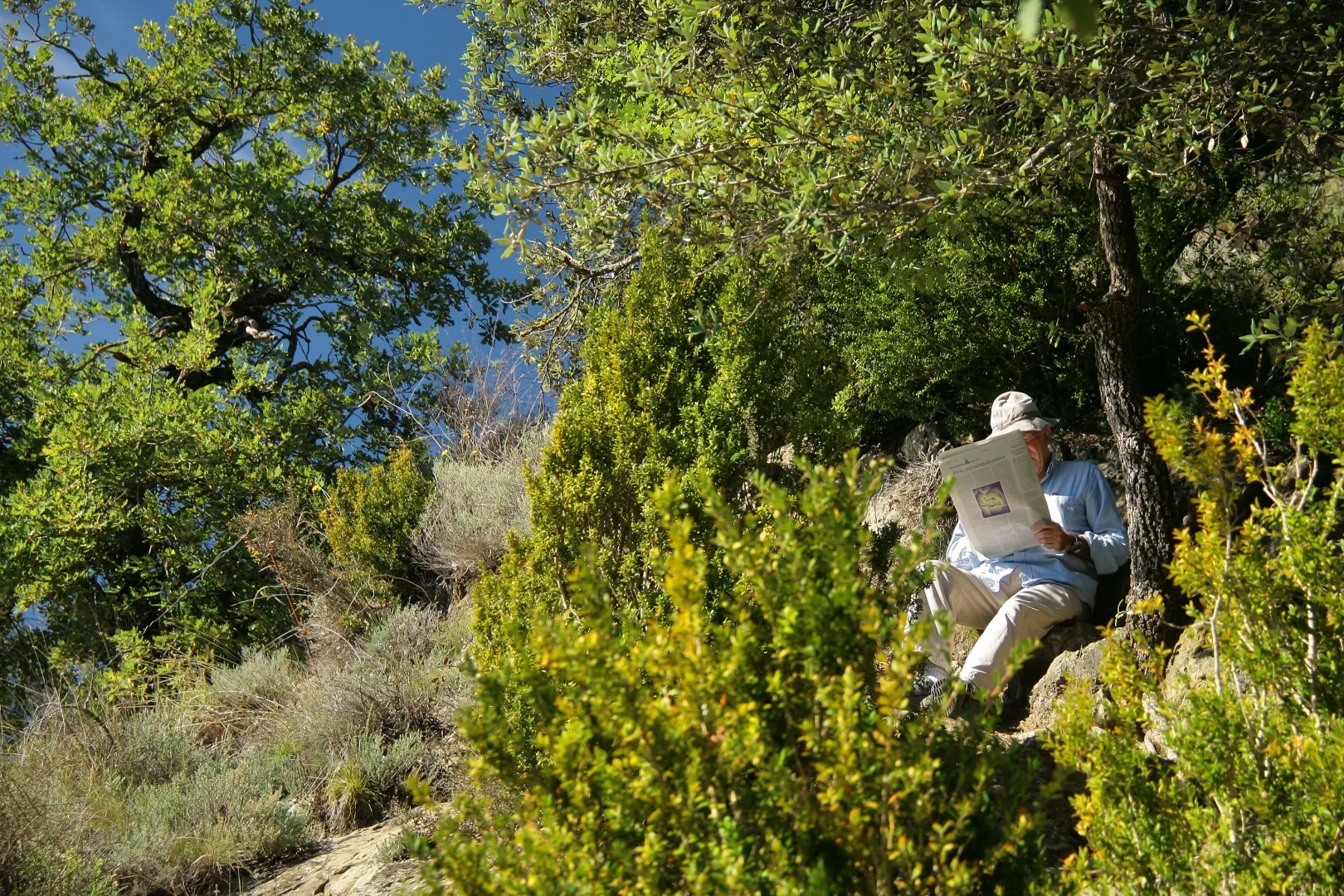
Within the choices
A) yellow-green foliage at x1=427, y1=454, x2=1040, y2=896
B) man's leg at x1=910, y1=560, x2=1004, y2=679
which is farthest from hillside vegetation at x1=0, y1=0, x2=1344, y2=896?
man's leg at x1=910, y1=560, x2=1004, y2=679

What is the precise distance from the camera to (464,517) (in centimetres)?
823

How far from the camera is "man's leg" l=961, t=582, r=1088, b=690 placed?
444 centimetres

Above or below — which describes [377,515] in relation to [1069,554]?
above

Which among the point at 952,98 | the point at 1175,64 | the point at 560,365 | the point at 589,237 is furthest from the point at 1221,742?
the point at 560,365

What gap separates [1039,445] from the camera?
5094 mm

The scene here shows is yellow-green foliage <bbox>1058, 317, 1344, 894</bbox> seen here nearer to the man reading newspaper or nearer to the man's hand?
the man reading newspaper

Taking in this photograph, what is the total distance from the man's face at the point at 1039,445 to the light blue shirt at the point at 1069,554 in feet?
0.33

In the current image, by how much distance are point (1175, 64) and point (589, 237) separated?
2630 mm

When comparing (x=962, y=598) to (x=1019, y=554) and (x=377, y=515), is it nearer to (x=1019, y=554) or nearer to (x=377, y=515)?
(x=1019, y=554)

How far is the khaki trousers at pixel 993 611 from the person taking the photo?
4.45 meters

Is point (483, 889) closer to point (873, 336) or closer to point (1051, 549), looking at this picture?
point (1051, 549)

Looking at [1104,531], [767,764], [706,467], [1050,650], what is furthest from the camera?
[1104,531]

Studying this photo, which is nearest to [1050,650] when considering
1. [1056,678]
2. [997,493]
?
[1056,678]

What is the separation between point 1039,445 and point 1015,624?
1046 mm
